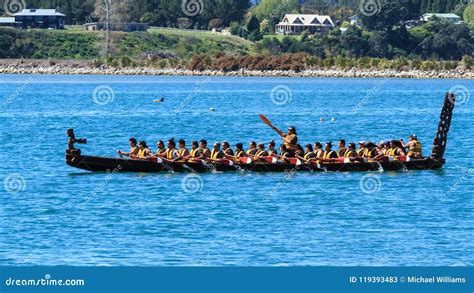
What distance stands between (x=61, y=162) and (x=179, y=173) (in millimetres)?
9841

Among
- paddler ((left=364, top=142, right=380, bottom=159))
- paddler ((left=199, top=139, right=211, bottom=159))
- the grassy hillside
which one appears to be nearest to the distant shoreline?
the grassy hillside

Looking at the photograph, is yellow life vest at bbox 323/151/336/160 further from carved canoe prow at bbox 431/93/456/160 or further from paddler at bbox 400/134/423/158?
carved canoe prow at bbox 431/93/456/160

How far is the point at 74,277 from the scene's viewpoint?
75.9 feet

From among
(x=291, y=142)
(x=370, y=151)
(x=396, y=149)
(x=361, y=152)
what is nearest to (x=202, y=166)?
(x=291, y=142)

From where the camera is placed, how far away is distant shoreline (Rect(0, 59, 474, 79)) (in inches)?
6801

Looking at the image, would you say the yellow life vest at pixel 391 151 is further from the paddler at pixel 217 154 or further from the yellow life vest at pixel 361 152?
the paddler at pixel 217 154

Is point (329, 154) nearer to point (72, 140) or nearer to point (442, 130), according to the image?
point (442, 130)

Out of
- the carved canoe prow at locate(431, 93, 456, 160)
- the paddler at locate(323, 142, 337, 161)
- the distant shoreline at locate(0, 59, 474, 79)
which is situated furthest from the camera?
the distant shoreline at locate(0, 59, 474, 79)

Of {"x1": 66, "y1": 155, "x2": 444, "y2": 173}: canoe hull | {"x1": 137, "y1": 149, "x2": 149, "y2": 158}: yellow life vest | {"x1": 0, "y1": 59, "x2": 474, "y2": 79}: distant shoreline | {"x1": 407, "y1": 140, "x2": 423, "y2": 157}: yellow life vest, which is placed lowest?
{"x1": 0, "y1": 59, "x2": 474, "y2": 79}: distant shoreline

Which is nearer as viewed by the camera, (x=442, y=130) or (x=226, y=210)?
(x=226, y=210)

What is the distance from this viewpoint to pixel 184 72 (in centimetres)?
17650

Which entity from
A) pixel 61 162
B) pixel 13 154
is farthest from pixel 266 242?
pixel 13 154

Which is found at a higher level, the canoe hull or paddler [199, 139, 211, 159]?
paddler [199, 139, 211, 159]

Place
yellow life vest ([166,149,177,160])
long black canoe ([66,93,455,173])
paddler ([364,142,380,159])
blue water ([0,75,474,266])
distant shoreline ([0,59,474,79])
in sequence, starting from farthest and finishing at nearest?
distant shoreline ([0,59,474,79])
paddler ([364,142,380,159])
yellow life vest ([166,149,177,160])
long black canoe ([66,93,455,173])
blue water ([0,75,474,266])
